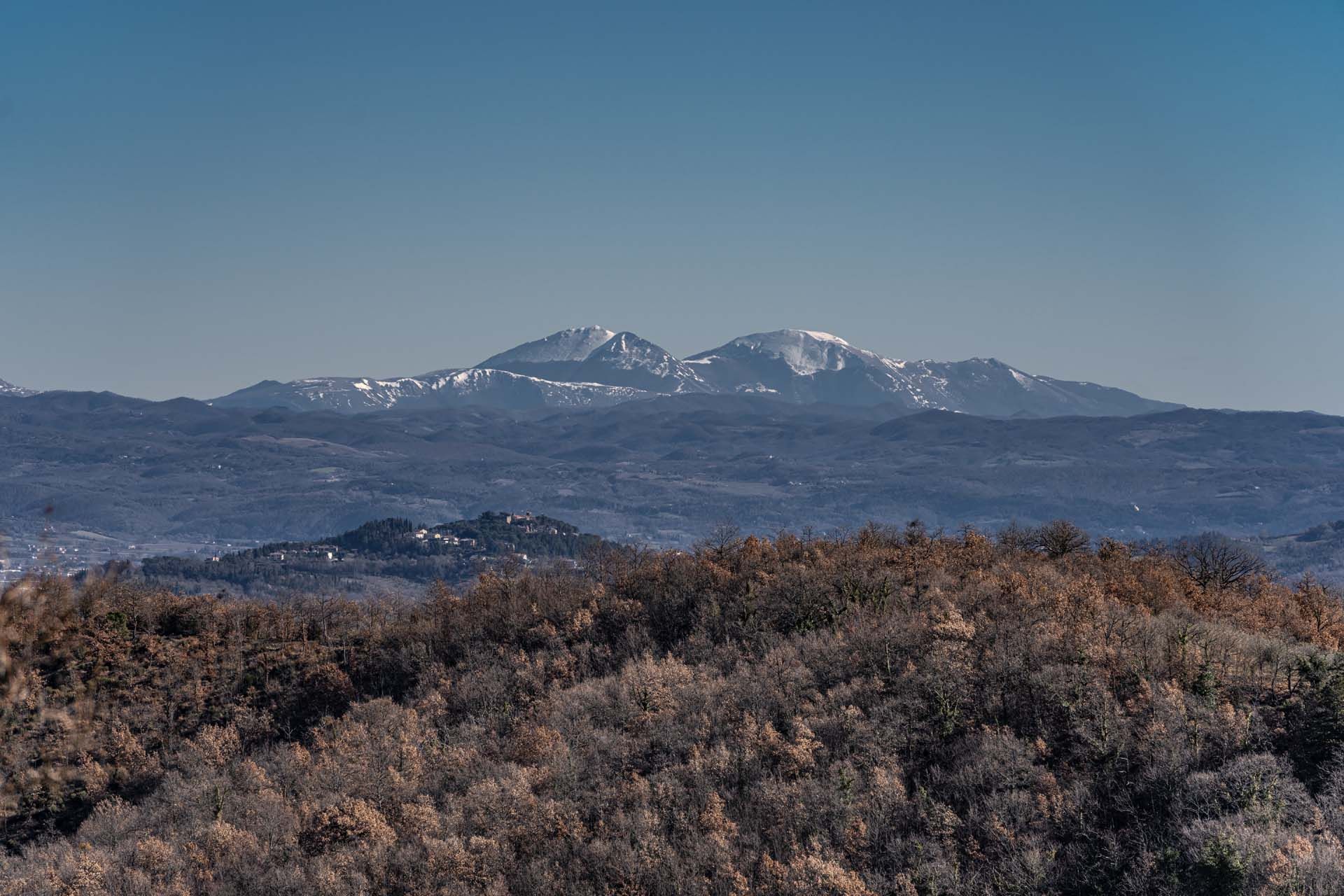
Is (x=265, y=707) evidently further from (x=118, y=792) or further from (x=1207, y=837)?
(x=1207, y=837)

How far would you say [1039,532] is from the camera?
300 ft

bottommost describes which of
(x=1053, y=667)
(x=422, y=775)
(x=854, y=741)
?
(x=422, y=775)

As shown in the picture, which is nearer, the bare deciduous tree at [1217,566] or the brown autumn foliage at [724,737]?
the brown autumn foliage at [724,737]

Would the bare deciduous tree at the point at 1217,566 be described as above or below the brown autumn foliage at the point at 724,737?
above

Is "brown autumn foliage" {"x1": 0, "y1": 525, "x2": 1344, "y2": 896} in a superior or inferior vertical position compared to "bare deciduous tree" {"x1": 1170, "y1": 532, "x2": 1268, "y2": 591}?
inferior

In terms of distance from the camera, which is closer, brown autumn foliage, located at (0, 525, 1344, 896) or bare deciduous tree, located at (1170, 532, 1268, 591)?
brown autumn foliage, located at (0, 525, 1344, 896)

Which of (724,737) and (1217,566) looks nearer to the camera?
(724,737)

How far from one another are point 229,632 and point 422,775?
124 feet

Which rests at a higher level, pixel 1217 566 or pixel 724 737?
pixel 1217 566

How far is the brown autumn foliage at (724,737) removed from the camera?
43719 millimetres

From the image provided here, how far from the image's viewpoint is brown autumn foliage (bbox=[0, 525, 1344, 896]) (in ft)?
143

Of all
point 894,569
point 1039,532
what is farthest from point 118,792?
point 1039,532

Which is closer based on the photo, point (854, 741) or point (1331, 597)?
point (854, 741)

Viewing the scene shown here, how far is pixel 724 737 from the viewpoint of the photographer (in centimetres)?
5800
